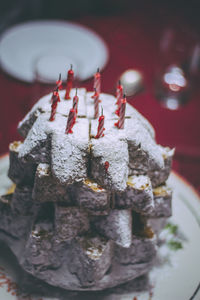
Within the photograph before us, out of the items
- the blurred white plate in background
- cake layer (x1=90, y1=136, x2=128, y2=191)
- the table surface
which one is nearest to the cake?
cake layer (x1=90, y1=136, x2=128, y2=191)

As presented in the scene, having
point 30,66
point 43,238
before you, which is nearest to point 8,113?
point 30,66

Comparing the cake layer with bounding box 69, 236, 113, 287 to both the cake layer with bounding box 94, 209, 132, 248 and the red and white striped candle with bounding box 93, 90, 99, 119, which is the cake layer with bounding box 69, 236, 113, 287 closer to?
the cake layer with bounding box 94, 209, 132, 248

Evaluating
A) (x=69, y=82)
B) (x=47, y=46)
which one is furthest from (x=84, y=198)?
(x=47, y=46)

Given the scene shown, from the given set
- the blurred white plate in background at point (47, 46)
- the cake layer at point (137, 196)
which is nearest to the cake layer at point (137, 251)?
the cake layer at point (137, 196)

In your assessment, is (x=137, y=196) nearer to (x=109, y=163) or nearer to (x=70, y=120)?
(x=109, y=163)

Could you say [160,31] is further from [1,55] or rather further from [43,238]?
[43,238]

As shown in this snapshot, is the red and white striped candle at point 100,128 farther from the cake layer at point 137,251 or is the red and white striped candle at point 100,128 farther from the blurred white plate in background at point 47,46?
the blurred white plate in background at point 47,46
